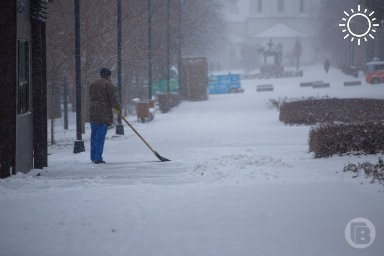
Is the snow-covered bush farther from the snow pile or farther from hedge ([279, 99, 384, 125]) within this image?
hedge ([279, 99, 384, 125])

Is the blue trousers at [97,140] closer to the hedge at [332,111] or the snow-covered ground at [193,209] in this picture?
the snow-covered ground at [193,209]

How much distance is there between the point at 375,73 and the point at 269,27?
59.5m

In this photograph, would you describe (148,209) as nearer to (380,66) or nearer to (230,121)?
(230,121)

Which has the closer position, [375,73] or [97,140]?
[97,140]

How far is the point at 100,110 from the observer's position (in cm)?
1184

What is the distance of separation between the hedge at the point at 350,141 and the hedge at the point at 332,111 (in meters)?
7.52

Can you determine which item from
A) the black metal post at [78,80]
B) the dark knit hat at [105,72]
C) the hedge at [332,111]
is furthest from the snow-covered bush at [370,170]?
the hedge at [332,111]

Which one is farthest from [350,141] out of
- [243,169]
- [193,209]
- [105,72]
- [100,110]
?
[193,209]

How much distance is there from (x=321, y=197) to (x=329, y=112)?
14.0 metres

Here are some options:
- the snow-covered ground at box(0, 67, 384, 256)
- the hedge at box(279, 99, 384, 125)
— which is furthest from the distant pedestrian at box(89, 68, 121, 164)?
the hedge at box(279, 99, 384, 125)

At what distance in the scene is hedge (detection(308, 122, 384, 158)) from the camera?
10.7 metres

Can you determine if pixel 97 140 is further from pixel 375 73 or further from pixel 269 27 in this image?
pixel 269 27

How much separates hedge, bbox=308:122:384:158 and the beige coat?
3812mm

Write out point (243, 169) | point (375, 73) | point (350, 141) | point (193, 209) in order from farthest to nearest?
point (375, 73) → point (350, 141) → point (243, 169) → point (193, 209)
